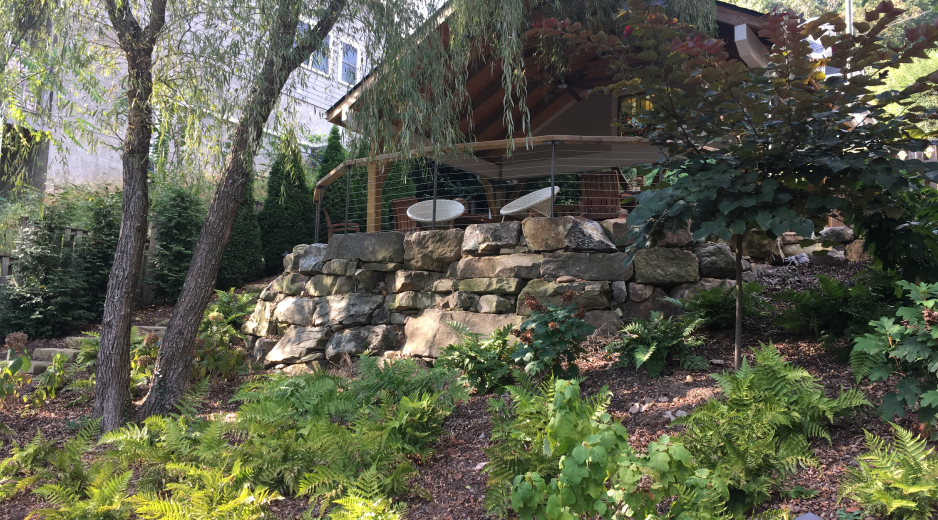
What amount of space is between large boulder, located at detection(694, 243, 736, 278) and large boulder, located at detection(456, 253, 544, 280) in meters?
1.54

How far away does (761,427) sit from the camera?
2.75 metres

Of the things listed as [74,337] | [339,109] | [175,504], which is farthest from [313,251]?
[175,504]

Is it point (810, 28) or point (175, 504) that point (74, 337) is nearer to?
point (175, 504)

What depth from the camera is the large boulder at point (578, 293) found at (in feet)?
17.5

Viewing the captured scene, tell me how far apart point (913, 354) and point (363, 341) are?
16.1 feet

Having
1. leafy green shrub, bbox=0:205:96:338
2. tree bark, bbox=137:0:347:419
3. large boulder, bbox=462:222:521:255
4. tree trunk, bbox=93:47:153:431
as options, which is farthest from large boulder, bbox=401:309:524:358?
leafy green shrub, bbox=0:205:96:338

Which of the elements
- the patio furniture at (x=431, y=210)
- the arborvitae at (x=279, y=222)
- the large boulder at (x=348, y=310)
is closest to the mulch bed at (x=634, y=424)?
the large boulder at (x=348, y=310)

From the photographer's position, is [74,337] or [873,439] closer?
[873,439]

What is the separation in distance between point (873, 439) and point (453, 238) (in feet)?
14.1

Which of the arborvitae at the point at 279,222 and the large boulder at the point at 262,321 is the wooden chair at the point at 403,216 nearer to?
Answer: the large boulder at the point at 262,321

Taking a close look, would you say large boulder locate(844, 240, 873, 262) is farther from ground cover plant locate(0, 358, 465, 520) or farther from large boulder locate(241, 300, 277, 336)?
large boulder locate(241, 300, 277, 336)

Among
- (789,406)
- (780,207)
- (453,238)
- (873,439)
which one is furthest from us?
(453,238)

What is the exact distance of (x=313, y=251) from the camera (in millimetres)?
7273

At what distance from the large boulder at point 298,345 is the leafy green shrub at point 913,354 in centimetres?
516
